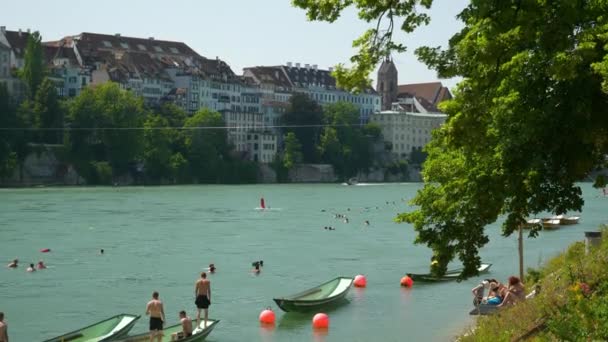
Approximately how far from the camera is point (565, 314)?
1314cm

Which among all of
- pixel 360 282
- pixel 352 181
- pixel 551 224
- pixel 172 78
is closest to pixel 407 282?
pixel 360 282

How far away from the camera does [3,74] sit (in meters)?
126

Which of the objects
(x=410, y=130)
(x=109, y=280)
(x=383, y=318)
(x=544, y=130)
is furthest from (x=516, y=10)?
(x=410, y=130)

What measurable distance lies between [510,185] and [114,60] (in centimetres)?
13514

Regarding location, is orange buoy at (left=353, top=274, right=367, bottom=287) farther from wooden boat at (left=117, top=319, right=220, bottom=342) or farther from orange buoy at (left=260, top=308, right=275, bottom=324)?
wooden boat at (left=117, top=319, right=220, bottom=342)

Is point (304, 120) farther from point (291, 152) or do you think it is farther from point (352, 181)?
point (352, 181)

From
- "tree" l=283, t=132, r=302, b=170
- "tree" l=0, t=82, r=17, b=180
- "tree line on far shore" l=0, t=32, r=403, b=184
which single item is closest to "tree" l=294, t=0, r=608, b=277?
"tree" l=0, t=82, r=17, b=180

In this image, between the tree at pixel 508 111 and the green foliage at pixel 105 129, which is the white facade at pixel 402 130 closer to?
the green foliage at pixel 105 129

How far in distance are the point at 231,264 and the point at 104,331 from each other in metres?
18.0

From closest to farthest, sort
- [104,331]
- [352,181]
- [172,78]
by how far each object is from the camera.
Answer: [104,331]
[352,181]
[172,78]

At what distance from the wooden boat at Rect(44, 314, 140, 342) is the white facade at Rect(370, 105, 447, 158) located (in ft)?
533

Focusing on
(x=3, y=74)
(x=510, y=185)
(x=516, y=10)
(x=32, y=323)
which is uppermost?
(x=3, y=74)

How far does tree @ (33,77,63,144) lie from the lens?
381 feet

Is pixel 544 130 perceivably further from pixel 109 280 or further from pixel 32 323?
pixel 109 280
